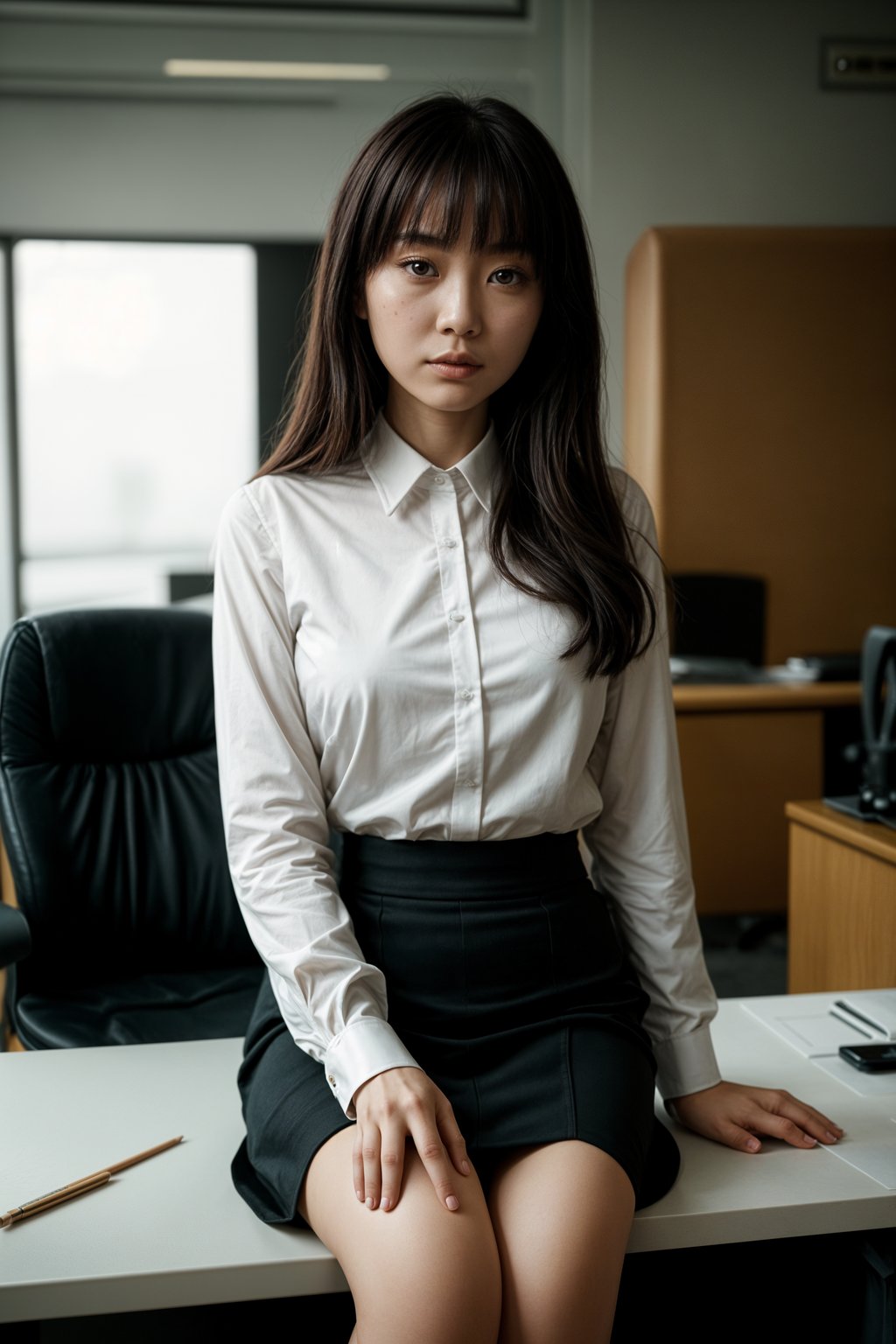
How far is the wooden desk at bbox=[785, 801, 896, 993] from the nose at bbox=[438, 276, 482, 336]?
124 centimetres

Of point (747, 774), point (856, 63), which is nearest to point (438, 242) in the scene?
point (747, 774)

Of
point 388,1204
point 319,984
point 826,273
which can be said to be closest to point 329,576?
point 319,984

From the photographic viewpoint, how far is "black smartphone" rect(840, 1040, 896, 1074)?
145 centimetres

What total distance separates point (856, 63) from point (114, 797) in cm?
411

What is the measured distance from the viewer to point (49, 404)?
15.3 feet

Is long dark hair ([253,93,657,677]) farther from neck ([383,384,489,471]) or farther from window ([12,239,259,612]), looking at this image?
window ([12,239,259,612])

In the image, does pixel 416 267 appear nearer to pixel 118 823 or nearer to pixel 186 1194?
pixel 186 1194

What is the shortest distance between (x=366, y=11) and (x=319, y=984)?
4239mm

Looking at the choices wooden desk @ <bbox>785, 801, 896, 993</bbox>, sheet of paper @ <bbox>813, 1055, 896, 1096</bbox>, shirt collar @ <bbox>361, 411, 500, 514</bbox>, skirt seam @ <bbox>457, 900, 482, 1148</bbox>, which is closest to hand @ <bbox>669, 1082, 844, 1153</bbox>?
sheet of paper @ <bbox>813, 1055, 896, 1096</bbox>

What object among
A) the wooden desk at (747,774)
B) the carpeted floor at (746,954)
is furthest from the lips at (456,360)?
the wooden desk at (747,774)

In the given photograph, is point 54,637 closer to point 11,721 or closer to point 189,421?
point 11,721

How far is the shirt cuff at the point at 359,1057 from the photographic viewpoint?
1.12 meters

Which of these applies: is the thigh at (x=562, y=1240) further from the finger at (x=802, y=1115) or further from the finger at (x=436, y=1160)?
the finger at (x=802, y=1115)

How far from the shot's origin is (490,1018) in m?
1.23
